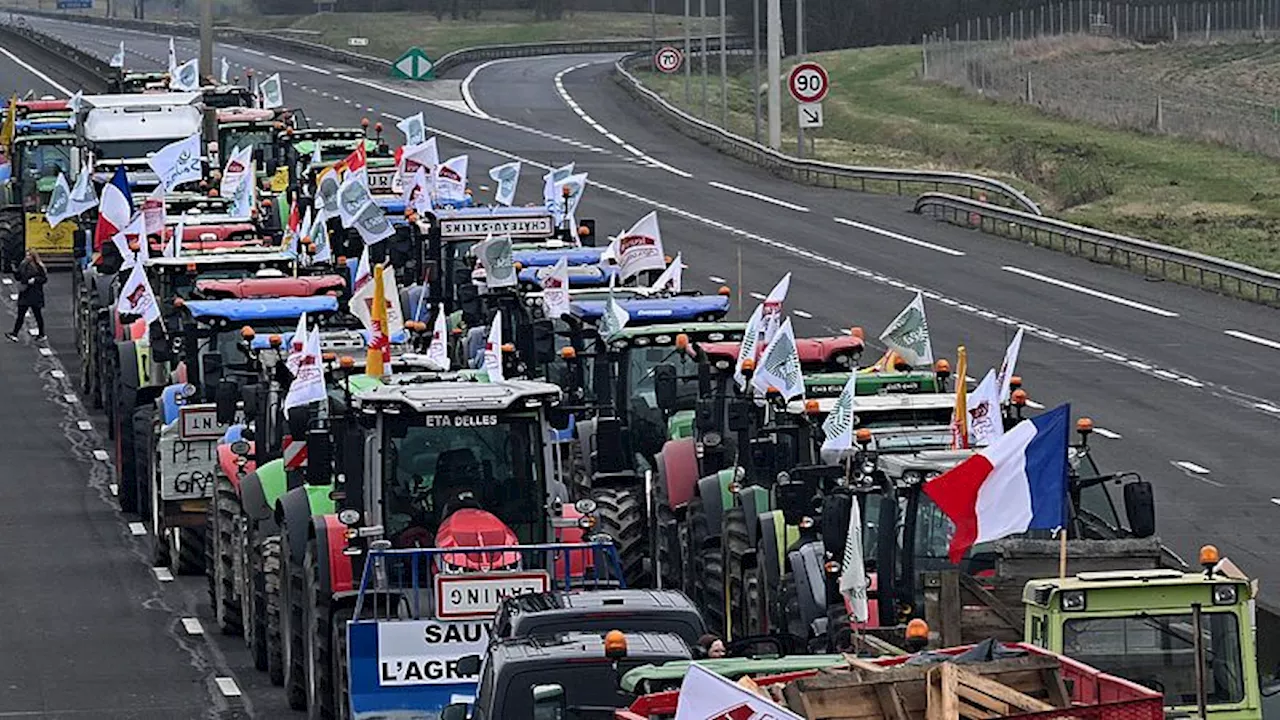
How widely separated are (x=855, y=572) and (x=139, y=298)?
1497 cm

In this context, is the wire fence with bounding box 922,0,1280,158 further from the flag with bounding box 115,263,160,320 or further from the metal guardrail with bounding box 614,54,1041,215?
the flag with bounding box 115,263,160,320

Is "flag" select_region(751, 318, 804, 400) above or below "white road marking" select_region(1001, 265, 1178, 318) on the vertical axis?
above

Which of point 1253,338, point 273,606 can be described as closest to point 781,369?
point 273,606

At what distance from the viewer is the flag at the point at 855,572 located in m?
16.7

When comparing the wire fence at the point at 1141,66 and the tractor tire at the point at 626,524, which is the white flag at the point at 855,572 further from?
the wire fence at the point at 1141,66

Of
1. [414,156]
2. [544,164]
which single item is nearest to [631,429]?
[414,156]

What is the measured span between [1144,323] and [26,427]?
16015mm

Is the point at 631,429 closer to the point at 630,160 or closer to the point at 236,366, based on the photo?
the point at 236,366

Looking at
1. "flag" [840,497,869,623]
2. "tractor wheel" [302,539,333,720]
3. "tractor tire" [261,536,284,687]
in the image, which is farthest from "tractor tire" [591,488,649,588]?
"flag" [840,497,869,623]

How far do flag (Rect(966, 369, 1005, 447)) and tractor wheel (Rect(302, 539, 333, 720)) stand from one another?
174 inches

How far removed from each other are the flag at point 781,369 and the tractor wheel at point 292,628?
390 centimetres

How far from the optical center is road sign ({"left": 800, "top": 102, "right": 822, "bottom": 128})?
61.7m

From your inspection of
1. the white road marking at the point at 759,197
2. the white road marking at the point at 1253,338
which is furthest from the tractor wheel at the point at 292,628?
the white road marking at the point at 759,197

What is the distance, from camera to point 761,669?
1331cm
